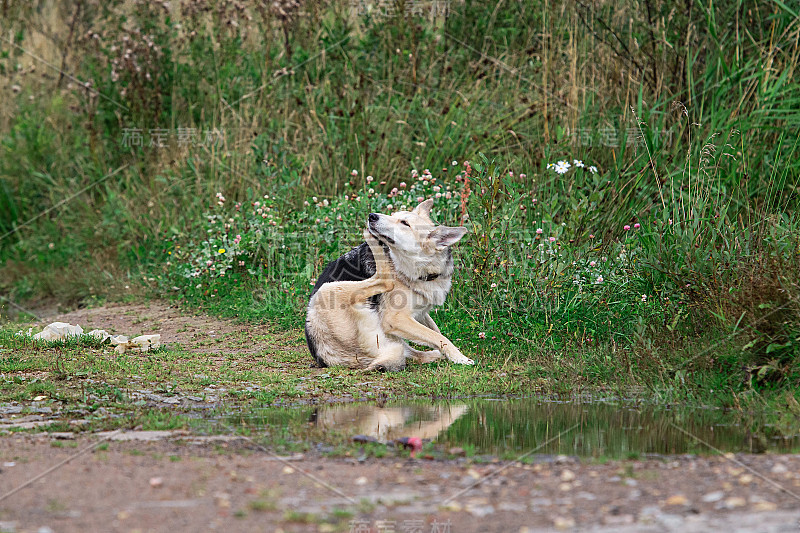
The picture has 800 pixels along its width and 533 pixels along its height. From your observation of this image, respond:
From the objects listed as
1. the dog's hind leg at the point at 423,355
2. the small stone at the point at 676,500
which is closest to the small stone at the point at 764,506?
the small stone at the point at 676,500

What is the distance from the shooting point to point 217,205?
387 inches

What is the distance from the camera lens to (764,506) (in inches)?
122

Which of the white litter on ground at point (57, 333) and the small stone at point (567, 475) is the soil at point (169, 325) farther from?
the small stone at point (567, 475)

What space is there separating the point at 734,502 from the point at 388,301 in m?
3.84

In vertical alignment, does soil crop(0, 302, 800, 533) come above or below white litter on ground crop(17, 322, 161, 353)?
above

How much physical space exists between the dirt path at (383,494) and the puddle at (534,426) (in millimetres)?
322

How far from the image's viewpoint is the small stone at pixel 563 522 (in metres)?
2.94

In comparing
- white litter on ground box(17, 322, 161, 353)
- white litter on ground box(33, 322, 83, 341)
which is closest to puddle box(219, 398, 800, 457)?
white litter on ground box(17, 322, 161, 353)

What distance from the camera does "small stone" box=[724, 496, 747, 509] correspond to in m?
3.11

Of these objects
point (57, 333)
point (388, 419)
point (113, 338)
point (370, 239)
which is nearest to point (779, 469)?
point (388, 419)

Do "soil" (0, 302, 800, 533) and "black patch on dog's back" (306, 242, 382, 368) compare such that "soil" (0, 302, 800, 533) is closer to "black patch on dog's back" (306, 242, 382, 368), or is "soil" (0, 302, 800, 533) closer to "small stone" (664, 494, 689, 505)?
"small stone" (664, 494, 689, 505)

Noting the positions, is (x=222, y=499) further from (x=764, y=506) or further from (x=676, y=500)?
(x=764, y=506)

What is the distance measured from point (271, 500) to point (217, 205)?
6994mm

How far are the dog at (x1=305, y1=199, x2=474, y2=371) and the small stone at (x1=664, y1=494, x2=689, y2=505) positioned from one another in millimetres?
3237
